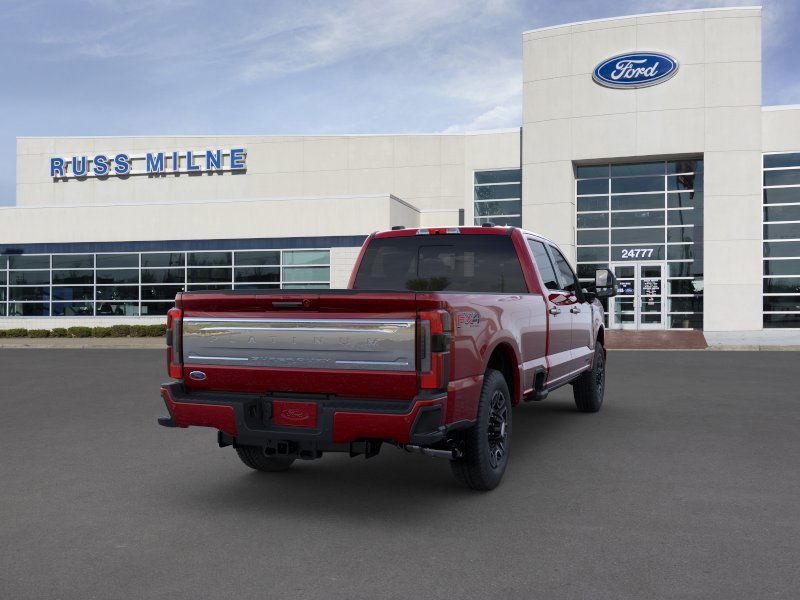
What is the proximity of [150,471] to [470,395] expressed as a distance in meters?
3.05

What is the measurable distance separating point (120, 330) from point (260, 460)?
86.7 feet

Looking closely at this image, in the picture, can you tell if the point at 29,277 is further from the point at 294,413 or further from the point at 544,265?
the point at 294,413

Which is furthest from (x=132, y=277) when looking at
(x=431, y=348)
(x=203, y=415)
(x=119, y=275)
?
(x=431, y=348)

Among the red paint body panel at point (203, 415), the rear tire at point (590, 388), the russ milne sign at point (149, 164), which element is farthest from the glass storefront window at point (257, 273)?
the red paint body panel at point (203, 415)

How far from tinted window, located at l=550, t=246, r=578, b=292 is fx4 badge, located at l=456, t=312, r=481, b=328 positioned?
11.1ft

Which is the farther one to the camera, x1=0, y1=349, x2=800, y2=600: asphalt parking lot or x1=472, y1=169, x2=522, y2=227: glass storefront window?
x1=472, y1=169, x2=522, y2=227: glass storefront window

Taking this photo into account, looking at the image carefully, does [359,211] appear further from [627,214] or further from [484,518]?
[484,518]

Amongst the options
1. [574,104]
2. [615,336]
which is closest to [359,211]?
[574,104]

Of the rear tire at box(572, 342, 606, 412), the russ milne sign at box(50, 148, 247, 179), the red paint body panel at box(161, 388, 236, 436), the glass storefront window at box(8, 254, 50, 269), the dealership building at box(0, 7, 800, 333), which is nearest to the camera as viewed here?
the red paint body panel at box(161, 388, 236, 436)

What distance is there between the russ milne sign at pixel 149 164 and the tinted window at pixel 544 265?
3225 centimetres

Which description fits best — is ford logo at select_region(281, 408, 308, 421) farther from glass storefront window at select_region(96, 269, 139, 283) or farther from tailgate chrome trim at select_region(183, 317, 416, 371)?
glass storefront window at select_region(96, 269, 139, 283)

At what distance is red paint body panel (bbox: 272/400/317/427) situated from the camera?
5164 millimetres

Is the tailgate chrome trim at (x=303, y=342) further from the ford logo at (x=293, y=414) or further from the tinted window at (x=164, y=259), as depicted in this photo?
the tinted window at (x=164, y=259)

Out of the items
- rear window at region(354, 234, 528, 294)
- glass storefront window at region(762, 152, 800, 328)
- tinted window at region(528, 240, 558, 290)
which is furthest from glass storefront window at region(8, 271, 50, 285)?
tinted window at region(528, 240, 558, 290)
